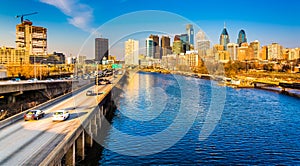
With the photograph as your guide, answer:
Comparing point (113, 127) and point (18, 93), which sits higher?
point (18, 93)

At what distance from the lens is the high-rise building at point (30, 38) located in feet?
493

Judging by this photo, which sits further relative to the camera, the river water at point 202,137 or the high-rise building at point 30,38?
the high-rise building at point 30,38

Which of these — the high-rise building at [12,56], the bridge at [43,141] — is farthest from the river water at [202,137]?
the high-rise building at [12,56]

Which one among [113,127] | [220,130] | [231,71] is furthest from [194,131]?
[231,71]

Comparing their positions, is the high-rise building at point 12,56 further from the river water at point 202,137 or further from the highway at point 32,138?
the highway at point 32,138

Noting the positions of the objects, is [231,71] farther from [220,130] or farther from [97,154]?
[97,154]

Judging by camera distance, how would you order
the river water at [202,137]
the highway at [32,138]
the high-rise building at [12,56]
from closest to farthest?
1. the highway at [32,138]
2. the river water at [202,137]
3. the high-rise building at [12,56]

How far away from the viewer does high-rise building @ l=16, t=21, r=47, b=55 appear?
150250mm

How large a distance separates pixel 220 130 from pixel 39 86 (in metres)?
32.3

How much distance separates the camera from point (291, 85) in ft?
275

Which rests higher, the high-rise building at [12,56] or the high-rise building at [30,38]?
the high-rise building at [30,38]

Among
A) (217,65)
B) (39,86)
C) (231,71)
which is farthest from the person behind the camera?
(217,65)

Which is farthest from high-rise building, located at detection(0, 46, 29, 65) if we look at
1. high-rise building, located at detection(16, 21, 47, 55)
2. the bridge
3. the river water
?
the bridge

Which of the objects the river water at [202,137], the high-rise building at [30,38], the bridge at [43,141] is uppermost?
the high-rise building at [30,38]
